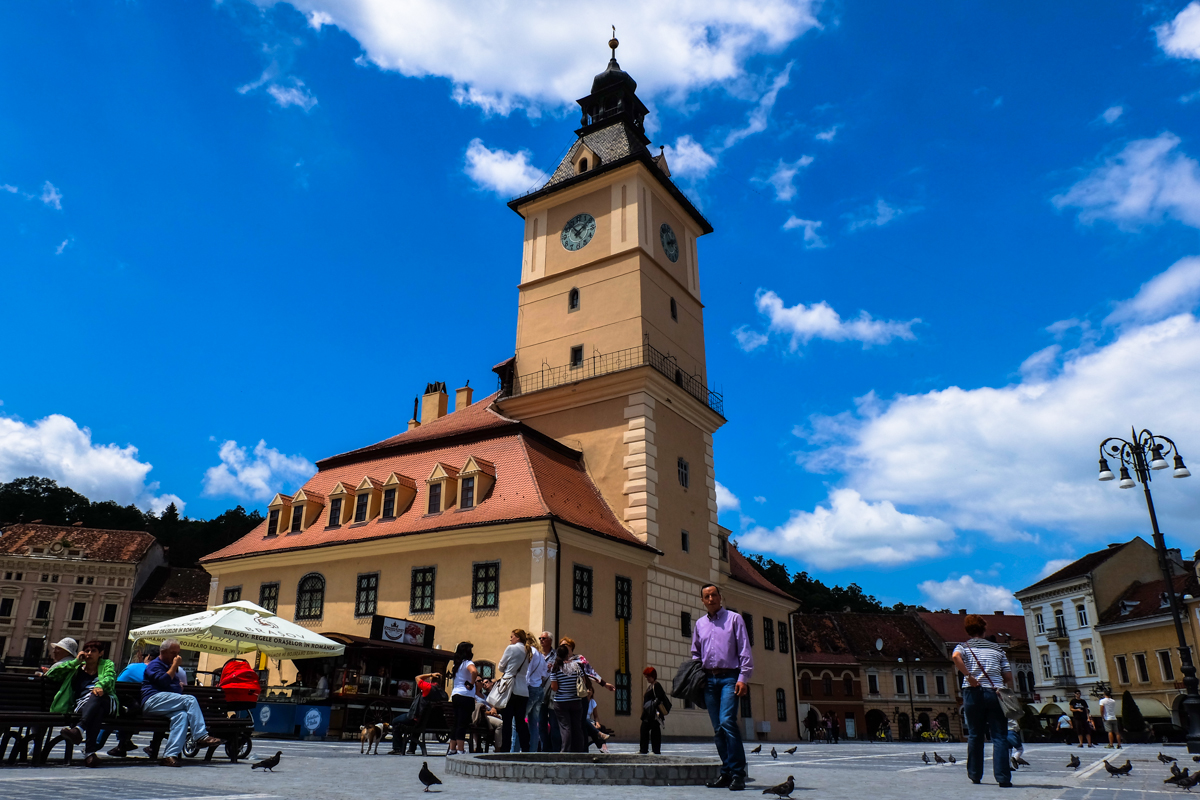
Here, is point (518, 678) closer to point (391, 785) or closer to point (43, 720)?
point (391, 785)

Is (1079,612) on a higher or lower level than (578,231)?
lower

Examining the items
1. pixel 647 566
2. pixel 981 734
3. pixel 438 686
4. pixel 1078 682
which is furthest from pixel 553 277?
pixel 1078 682

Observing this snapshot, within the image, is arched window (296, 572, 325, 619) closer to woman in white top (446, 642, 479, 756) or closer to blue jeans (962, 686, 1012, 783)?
woman in white top (446, 642, 479, 756)

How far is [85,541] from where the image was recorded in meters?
62.9

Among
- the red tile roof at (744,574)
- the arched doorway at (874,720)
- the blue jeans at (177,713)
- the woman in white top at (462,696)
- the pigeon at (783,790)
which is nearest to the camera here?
the pigeon at (783,790)

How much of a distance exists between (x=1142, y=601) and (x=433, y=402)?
42.7m

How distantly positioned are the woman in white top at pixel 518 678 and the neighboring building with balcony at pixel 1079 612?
52032 millimetres

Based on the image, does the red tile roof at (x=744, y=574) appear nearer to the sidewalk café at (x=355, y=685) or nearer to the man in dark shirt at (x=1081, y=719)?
the man in dark shirt at (x=1081, y=719)

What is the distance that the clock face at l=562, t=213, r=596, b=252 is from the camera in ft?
110

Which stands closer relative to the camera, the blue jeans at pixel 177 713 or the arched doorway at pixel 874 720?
the blue jeans at pixel 177 713

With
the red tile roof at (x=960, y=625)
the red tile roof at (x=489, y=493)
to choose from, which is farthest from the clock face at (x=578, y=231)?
the red tile roof at (x=960, y=625)

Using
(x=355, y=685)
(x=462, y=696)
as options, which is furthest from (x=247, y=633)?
(x=462, y=696)

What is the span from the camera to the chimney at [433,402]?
37.3 m

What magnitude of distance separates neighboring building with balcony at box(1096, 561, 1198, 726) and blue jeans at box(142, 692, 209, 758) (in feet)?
158
